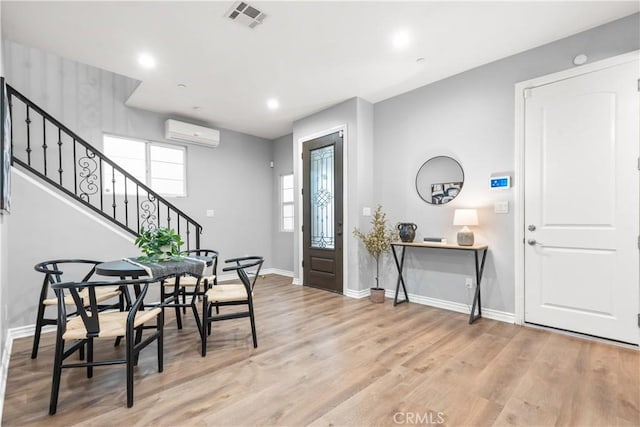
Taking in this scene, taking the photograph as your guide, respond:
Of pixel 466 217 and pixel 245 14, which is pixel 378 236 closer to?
pixel 466 217

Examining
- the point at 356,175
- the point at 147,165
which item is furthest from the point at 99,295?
the point at 356,175

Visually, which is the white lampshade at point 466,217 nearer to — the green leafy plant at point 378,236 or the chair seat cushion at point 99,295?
the green leafy plant at point 378,236

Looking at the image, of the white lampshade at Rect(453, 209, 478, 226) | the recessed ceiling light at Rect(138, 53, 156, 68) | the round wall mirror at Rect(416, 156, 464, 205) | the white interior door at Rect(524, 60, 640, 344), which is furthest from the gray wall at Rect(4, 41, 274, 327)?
the white interior door at Rect(524, 60, 640, 344)

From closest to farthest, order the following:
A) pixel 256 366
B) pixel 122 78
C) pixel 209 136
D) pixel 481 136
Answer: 1. pixel 256 366
2. pixel 481 136
3. pixel 122 78
4. pixel 209 136

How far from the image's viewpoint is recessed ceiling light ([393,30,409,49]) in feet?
9.45

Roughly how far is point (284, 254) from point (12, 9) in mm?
5008

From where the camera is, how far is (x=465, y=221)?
341cm

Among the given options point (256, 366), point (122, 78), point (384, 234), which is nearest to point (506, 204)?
point (384, 234)

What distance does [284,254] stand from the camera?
254 inches

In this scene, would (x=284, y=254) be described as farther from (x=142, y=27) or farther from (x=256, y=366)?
(x=142, y=27)

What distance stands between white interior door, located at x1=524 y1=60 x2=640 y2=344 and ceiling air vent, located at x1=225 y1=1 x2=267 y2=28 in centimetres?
280

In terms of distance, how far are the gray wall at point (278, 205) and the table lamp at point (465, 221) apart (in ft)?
11.7

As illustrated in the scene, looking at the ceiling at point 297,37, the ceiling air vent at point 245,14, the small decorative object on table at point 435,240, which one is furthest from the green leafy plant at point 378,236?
the ceiling air vent at point 245,14

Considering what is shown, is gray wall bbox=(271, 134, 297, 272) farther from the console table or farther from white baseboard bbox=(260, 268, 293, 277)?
the console table
